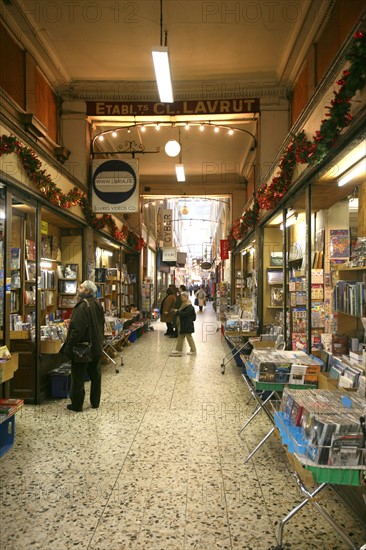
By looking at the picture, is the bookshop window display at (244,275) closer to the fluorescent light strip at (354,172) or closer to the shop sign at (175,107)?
the shop sign at (175,107)

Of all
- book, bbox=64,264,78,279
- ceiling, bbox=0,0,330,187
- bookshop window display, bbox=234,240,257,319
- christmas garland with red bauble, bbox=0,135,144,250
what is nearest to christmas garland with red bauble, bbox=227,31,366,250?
ceiling, bbox=0,0,330,187

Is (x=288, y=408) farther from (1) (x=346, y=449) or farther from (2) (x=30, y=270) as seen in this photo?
(2) (x=30, y=270)

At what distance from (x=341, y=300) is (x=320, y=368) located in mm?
658

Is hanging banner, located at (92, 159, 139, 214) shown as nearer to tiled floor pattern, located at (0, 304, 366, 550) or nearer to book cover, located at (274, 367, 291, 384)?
tiled floor pattern, located at (0, 304, 366, 550)

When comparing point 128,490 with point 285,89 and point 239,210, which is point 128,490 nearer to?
point 285,89

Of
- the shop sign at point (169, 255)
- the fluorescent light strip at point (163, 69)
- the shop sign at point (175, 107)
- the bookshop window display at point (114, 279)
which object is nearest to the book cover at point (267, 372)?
the fluorescent light strip at point (163, 69)

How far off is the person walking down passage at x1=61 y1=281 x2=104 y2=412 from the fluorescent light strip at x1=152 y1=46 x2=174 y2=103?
2.58 metres

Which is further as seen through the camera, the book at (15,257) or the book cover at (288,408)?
the book at (15,257)

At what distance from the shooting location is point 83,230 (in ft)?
24.6

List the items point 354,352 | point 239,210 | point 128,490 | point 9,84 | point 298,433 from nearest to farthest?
point 298,433 < point 128,490 < point 354,352 < point 9,84 < point 239,210

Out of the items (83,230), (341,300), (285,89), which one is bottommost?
(341,300)

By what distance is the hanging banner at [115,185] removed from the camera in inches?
281

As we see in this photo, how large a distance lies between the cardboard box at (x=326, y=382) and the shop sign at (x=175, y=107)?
593cm

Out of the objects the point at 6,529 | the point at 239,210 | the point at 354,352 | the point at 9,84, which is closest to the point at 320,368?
the point at 354,352
